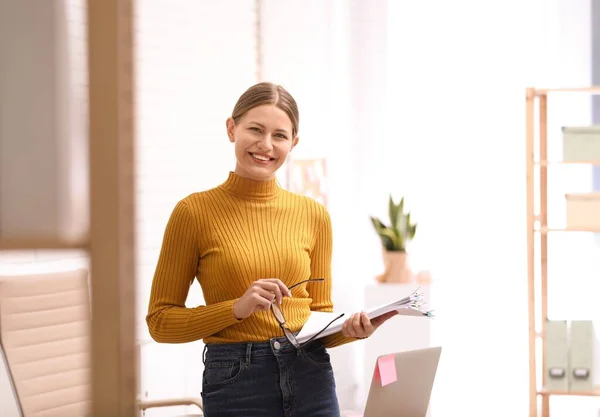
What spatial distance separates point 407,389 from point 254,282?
0.45 metres

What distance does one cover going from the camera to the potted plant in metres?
4.21

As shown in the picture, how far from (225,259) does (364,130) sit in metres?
3.20

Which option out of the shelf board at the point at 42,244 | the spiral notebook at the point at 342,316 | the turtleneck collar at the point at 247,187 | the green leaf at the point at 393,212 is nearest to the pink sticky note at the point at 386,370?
the spiral notebook at the point at 342,316

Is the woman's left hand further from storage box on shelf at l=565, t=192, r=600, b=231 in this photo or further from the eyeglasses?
storage box on shelf at l=565, t=192, r=600, b=231

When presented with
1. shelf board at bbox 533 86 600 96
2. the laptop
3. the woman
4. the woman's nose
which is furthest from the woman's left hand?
shelf board at bbox 533 86 600 96

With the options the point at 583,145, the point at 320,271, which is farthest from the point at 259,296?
the point at 583,145

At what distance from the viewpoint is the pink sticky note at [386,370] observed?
171 cm

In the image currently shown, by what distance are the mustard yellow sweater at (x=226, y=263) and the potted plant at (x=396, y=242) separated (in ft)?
8.21

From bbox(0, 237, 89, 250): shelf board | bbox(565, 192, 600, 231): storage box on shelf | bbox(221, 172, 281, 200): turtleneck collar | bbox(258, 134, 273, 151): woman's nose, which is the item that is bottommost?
bbox(565, 192, 600, 231): storage box on shelf

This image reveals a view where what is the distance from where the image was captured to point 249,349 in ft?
5.24

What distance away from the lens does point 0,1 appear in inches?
24.1

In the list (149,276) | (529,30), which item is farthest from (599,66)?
(149,276)

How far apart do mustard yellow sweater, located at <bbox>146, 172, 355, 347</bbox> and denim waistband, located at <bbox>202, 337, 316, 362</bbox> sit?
0.05 ft

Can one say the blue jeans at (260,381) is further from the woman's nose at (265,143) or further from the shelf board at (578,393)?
the shelf board at (578,393)
